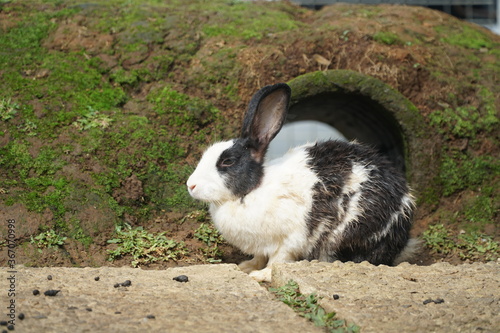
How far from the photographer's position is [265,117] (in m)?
4.90

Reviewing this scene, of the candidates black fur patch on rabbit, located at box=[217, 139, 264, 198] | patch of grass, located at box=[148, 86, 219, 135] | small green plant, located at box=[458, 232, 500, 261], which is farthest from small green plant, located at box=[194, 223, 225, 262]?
small green plant, located at box=[458, 232, 500, 261]

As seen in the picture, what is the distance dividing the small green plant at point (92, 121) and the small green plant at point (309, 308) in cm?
302

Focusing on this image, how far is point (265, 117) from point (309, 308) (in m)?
1.90

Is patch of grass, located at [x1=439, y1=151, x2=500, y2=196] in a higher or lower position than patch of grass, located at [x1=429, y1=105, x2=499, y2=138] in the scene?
lower

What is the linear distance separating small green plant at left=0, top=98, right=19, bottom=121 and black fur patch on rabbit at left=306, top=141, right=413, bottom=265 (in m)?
3.18

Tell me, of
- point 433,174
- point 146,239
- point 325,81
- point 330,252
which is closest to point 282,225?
point 330,252

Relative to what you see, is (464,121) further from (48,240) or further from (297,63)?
(48,240)

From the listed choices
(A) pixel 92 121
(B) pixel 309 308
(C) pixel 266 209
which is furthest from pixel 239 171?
(A) pixel 92 121

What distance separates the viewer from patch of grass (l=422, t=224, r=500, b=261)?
5.88m

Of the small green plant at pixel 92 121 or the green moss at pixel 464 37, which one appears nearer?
the small green plant at pixel 92 121

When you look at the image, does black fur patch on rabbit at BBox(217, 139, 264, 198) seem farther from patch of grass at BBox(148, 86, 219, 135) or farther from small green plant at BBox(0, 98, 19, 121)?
small green plant at BBox(0, 98, 19, 121)

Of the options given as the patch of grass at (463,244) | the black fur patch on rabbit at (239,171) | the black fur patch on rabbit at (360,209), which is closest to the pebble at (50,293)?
the black fur patch on rabbit at (239,171)

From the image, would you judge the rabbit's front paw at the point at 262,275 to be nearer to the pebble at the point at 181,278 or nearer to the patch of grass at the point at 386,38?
the pebble at the point at 181,278

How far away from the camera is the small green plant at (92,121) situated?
601 centimetres
